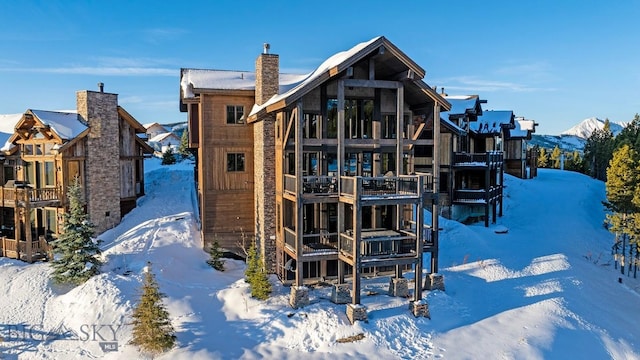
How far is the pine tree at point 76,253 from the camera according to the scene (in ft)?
61.4

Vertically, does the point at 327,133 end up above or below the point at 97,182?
above

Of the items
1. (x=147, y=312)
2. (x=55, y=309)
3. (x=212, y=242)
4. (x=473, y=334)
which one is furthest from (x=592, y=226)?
(x=55, y=309)

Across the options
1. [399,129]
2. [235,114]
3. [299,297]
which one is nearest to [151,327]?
[299,297]

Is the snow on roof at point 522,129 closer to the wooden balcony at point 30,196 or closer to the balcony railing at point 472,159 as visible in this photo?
the balcony railing at point 472,159

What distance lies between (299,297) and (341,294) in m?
1.65

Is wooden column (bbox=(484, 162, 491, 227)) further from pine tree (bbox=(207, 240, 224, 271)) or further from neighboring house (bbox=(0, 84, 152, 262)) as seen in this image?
neighboring house (bbox=(0, 84, 152, 262))

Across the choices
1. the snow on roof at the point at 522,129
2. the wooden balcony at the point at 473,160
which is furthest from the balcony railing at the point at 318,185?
the snow on roof at the point at 522,129

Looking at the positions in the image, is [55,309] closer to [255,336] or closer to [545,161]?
[255,336]

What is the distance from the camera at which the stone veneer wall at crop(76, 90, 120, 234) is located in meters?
24.5

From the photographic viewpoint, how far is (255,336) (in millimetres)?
14961

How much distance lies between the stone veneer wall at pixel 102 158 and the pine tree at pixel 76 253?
542cm

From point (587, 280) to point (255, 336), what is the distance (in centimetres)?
1731

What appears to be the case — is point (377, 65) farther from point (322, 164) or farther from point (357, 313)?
point (357, 313)

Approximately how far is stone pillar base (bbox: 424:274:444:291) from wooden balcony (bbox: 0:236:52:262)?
1845cm
